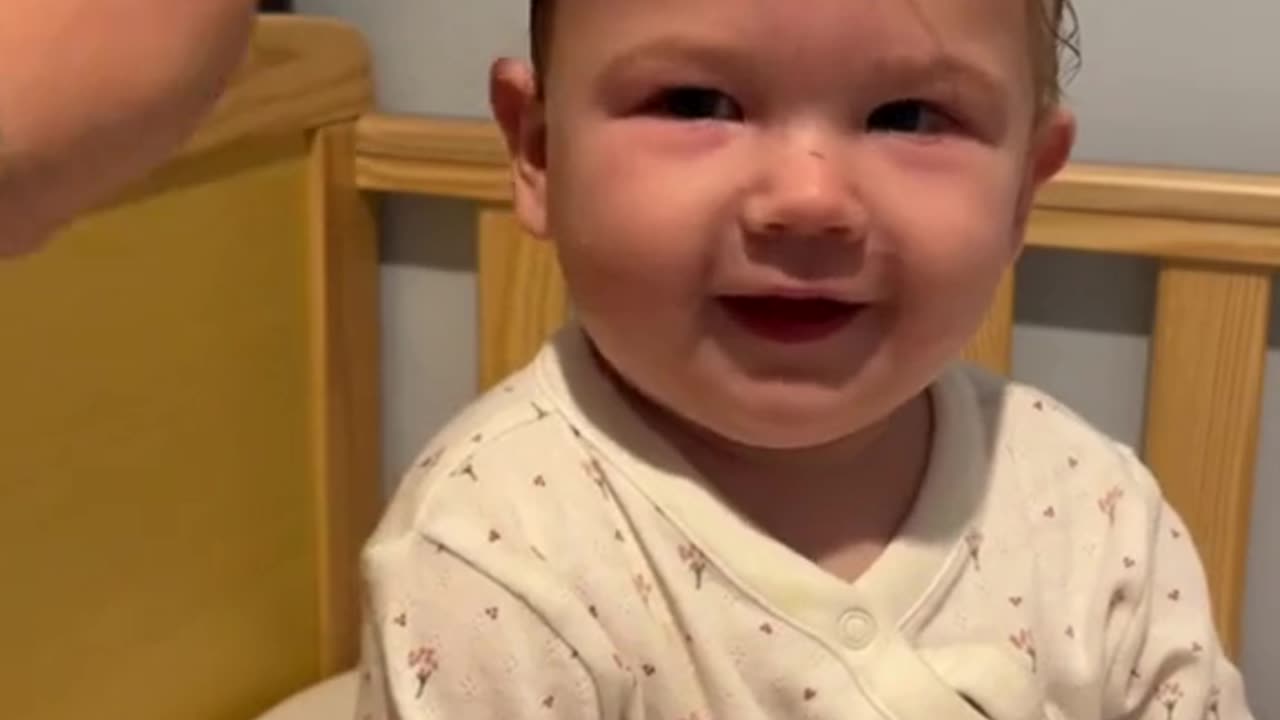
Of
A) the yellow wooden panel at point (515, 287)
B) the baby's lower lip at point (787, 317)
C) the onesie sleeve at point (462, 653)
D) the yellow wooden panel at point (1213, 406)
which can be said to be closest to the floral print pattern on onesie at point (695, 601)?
the onesie sleeve at point (462, 653)

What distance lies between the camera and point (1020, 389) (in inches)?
36.1

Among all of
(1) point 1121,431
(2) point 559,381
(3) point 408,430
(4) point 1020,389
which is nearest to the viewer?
(2) point 559,381

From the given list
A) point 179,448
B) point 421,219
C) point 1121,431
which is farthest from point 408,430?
point 1121,431

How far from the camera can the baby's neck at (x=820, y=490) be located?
807mm

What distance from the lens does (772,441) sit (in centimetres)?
75

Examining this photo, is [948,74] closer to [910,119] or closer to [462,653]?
[910,119]

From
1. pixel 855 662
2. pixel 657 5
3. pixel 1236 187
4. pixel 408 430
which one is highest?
pixel 657 5

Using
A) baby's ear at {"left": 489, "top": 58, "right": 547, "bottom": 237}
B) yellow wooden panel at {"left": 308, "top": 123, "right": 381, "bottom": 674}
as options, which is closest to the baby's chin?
baby's ear at {"left": 489, "top": 58, "right": 547, "bottom": 237}

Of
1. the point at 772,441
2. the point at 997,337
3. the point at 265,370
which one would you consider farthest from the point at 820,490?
the point at 265,370

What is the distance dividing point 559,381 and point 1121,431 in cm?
47

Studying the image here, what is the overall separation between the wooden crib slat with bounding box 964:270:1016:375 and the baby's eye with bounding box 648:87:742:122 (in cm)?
42

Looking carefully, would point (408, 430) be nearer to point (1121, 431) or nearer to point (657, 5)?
point (1121, 431)

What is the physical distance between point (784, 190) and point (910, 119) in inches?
3.0

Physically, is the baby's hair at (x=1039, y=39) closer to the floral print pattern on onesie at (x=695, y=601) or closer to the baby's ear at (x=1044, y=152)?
the baby's ear at (x=1044, y=152)
